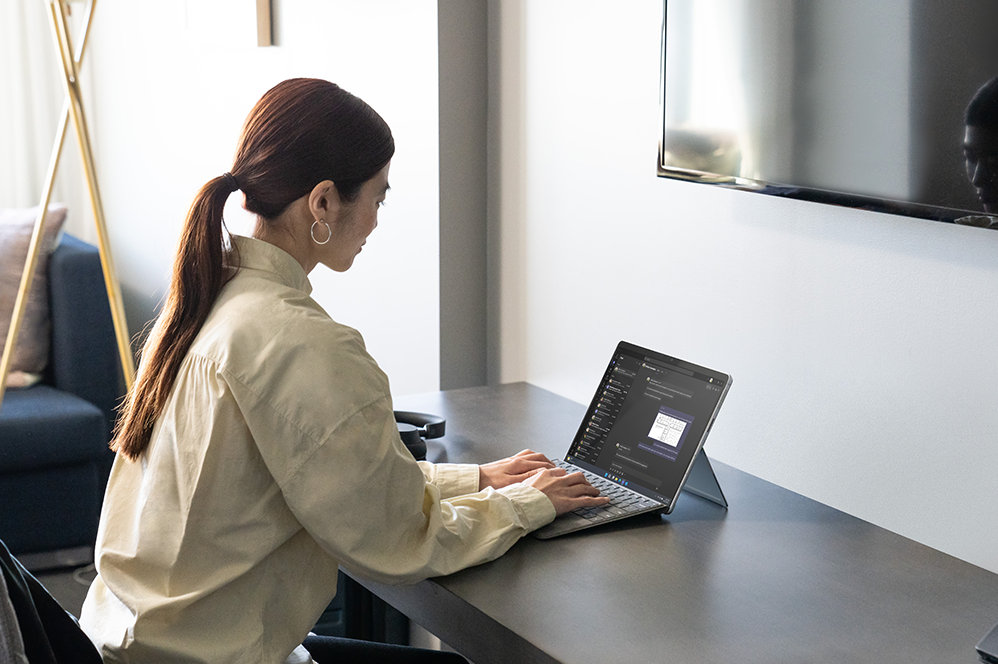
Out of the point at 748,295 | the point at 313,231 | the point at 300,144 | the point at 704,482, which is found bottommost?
the point at 704,482

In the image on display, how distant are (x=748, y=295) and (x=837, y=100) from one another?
1.21 ft

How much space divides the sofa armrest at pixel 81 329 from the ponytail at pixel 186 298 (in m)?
2.09

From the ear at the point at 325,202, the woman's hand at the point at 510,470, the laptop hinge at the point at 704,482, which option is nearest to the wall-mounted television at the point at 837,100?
the laptop hinge at the point at 704,482

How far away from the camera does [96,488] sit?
3.27m

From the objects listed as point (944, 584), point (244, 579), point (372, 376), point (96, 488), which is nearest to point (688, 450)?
point (944, 584)

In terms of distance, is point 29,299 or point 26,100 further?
point 26,100

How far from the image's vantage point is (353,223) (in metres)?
1.49

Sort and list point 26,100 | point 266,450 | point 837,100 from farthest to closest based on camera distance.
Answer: point 26,100, point 837,100, point 266,450

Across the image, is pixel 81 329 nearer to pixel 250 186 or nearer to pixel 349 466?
pixel 250 186

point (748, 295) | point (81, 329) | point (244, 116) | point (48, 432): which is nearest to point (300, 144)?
point (748, 295)

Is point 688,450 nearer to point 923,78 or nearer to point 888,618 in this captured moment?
point 888,618

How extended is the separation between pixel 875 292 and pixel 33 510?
238 centimetres

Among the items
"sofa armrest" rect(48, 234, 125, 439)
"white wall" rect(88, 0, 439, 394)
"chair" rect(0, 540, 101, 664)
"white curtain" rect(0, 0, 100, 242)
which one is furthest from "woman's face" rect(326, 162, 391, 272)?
"white curtain" rect(0, 0, 100, 242)

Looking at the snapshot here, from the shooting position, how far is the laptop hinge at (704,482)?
1.64 meters
